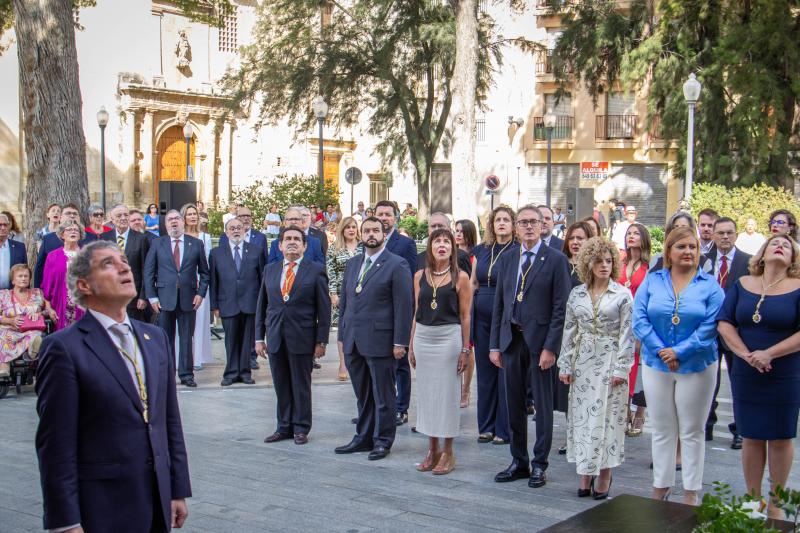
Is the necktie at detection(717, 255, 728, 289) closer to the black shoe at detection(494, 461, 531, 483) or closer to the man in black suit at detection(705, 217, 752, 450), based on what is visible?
the man in black suit at detection(705, 217, 752, 450)

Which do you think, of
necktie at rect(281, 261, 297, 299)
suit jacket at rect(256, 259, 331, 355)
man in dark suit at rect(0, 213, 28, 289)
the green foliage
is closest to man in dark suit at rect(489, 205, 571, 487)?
suit jacket at rect(256, 259, 331, 355)

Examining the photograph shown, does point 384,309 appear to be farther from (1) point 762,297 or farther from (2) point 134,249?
(2) point 134,249

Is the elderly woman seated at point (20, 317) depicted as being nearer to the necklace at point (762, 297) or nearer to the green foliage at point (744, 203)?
the necklace at point (762, 297)

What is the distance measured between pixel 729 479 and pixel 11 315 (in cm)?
786

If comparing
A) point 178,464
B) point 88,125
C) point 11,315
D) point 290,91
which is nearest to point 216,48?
point 88,125

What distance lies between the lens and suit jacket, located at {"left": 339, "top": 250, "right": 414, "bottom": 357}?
8539 mm

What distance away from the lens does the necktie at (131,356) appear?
13.9 feet

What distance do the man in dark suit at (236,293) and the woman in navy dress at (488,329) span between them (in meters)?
3.76

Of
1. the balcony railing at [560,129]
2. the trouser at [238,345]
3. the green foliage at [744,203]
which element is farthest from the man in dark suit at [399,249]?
the balcony railing at [560,129]

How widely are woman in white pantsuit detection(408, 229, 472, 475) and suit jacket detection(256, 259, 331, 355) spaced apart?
1246 mm

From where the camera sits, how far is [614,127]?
43781 millimetres

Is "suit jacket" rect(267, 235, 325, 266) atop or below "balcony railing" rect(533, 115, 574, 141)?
below

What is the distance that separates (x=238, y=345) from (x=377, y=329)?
4.17 m

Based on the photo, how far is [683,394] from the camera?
6.67m
